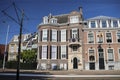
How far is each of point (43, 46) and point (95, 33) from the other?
21.4 feet

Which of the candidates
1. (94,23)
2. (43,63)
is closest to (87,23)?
(94,23)

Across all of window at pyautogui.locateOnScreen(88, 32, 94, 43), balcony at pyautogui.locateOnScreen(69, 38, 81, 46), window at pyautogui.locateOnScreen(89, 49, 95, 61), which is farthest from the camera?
window at pyautogui.locateOnScreen(88, 32, 94, 43)

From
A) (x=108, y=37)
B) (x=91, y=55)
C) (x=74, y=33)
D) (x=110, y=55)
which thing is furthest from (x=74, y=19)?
(x=110, y=55)

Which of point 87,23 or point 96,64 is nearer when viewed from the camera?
point 96,64

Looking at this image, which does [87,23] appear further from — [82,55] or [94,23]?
[82,55]

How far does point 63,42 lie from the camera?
22922 mm

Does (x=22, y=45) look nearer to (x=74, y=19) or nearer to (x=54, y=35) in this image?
(x=54, y=35)

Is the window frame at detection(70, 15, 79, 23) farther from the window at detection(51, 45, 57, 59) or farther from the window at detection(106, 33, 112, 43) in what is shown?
the window at detection(106, 33, 112, 43)

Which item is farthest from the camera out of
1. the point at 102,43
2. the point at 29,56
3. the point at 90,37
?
the point at 29,56

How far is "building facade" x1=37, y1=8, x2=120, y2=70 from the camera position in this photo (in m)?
21.4

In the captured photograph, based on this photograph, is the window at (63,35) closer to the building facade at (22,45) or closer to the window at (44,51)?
the window at (44,51)

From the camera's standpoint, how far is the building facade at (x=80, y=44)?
2138 centimetres

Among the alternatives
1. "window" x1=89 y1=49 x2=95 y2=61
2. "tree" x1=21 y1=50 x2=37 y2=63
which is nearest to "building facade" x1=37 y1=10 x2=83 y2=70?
"window" x1=89 y1=49 x2=95 y2=61

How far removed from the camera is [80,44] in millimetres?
21703
